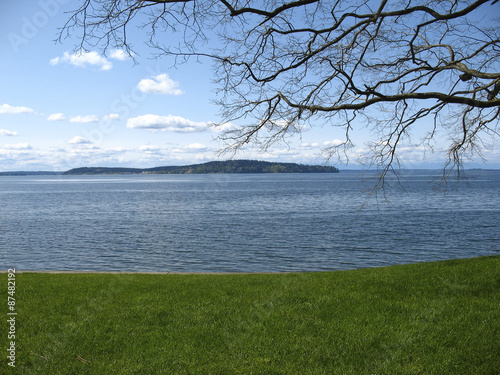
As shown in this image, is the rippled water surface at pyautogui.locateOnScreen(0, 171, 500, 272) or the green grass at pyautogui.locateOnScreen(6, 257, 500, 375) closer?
the green grass at pyautogui.locateOnScreen(6, 257, 500, 375)

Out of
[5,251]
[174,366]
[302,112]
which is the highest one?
[302,112]

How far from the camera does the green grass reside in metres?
5.11

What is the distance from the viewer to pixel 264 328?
6.21 meters

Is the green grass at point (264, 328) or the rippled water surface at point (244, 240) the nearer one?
the green grass at point (264, 328)

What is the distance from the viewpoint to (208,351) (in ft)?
18.0

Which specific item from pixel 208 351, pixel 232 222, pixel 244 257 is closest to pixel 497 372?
pixel 208 351

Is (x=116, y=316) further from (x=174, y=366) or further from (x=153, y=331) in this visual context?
(x=174, y=366)

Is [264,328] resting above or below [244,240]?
above

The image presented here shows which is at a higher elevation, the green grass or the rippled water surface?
the green grass

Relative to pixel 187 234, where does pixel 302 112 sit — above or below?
above

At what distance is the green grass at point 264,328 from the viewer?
16.8ft

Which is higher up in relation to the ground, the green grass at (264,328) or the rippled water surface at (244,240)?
the green grass at (264,328)

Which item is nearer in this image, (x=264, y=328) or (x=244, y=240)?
(x=264, y=328)

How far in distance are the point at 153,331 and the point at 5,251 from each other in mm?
21553
